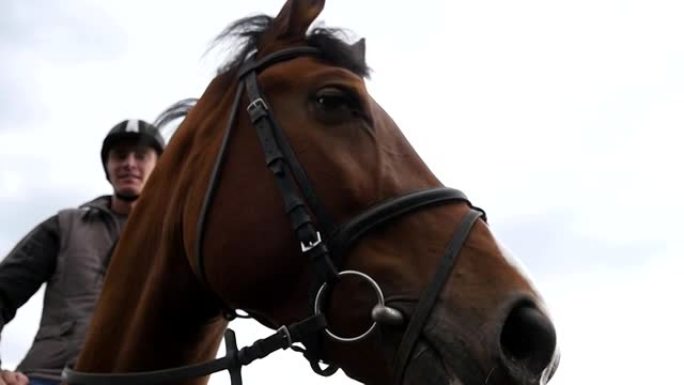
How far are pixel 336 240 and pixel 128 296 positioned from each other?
1.16 metres

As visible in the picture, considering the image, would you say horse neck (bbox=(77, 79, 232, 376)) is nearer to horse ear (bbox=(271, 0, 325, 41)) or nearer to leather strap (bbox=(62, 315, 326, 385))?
leather strap (bbox=(62, 315, 326, 385))

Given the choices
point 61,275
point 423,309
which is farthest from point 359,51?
point 61,275

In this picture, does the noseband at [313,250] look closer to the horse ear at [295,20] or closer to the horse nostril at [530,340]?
the horse nostril at [530,340]

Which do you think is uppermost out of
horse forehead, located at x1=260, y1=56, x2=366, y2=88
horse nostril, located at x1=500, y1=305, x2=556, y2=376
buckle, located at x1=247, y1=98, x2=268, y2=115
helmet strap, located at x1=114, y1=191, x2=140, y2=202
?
horse forehead, located at x1=260, y1=56, x2=366, y2=88

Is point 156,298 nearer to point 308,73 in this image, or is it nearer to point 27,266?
point 308,73

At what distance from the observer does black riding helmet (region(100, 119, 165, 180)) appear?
5766mm

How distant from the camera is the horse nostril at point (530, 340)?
325cm

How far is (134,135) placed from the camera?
230 inches

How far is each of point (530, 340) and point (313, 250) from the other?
93cm

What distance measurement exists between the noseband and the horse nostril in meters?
0.31

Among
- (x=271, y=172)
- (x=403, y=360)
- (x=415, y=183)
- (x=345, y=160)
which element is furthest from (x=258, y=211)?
(x=403, y=360)

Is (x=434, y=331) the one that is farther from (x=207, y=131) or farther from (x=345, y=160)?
(x=207, y=131)

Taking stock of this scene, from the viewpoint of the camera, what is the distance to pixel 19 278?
16.7ft

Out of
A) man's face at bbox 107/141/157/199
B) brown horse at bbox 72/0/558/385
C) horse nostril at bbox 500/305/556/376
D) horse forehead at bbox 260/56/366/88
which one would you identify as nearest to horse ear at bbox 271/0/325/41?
brown horse at bbox 72/0/558/385
